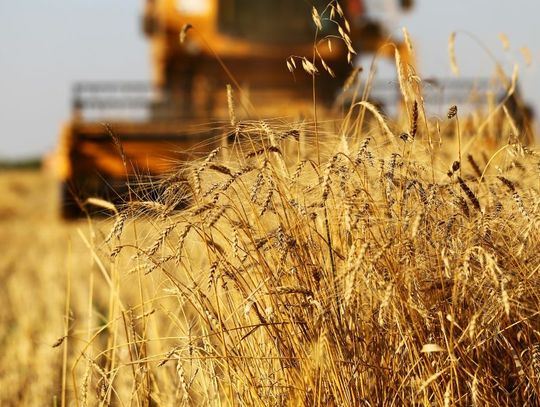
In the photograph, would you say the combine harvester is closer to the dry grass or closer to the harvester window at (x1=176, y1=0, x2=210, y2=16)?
the harvester window at (x1=176, y1=0, x2=210, y2=16)

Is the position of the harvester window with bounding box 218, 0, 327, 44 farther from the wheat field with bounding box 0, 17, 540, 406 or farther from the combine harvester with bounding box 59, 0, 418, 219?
the wheat field with bounding box 0, 17, 540, 406

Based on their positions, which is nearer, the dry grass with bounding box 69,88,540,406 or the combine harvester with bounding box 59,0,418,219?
the dry grass with bounding box 69,88,540,406

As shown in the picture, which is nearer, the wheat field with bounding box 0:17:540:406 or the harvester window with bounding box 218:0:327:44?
the wheat field with bounding box 0:17:540:406

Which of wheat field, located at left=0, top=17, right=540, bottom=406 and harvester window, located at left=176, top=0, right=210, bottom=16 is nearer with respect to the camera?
wheat field, located at left=0, top=17, right=540, bottom=406

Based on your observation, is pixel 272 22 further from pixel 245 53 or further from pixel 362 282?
pixel 362 282

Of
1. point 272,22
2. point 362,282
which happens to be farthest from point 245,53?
point 362,282

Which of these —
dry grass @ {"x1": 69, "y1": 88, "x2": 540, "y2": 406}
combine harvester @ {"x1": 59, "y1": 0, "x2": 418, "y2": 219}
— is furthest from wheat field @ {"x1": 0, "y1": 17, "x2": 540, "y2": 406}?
combine harvester @ {"x1": 59, "y1": 0, "x2": 418, "y2": 219}

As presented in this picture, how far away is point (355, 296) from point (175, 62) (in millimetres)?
11600

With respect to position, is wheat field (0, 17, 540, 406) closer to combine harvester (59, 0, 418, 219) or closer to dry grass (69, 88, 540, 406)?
dry grass (69, 88, 540, 406)

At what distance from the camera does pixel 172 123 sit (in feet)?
36.6

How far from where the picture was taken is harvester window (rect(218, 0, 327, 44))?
12.8m

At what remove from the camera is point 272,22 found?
12805mm

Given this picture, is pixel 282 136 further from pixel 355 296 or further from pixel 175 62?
pixel 175 62

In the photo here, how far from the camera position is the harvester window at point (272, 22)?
41.9 ft
